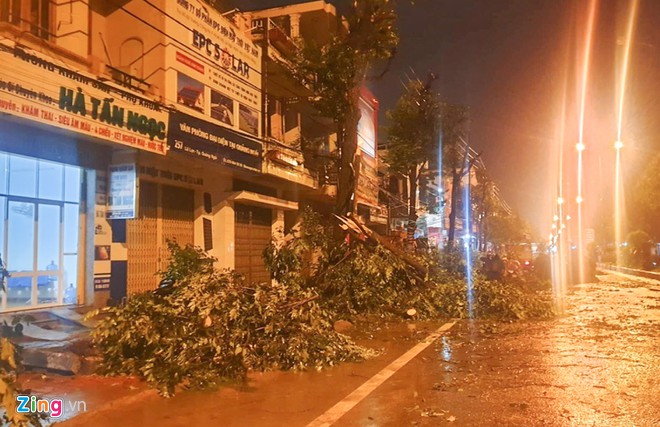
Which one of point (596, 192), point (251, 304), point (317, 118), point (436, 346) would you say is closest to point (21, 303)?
point (251, 304)

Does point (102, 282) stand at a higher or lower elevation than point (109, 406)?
higher

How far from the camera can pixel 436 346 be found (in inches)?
410

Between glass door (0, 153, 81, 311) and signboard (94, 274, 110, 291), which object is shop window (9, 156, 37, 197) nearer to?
glass door (0, 153, 81, 311)

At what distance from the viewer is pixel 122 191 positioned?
36.5 ft

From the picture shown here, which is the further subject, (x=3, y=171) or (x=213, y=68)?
(x=213, y=68)

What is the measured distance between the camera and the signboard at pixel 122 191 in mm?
11039

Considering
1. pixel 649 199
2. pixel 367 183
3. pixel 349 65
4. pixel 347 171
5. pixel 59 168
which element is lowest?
pixel 59 168

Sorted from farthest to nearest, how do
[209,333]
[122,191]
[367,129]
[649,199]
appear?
[649,199] < [367,129] < [122,191] < [209,333]

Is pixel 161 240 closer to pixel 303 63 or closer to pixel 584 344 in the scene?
pixel 303 63

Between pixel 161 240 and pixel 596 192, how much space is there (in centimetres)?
4631

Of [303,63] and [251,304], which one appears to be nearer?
[251,304]

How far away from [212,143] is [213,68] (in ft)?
→ 7.23

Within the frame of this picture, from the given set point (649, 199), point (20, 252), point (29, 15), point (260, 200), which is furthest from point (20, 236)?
point (649, 199)

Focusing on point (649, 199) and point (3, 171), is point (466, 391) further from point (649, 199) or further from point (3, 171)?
point (649, 199)
